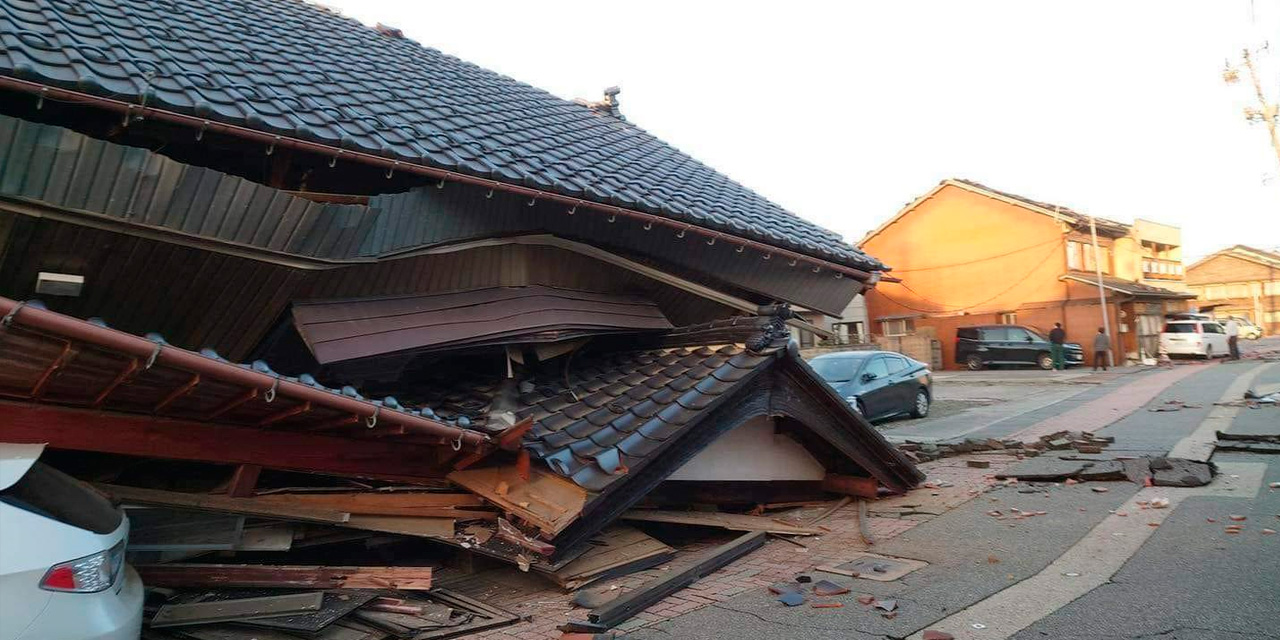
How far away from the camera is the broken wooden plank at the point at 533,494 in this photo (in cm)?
480

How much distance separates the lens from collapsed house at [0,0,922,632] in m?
4.18

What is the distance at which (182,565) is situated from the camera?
4.44 m

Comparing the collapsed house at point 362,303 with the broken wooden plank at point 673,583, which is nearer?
the collapsed house at point 362,303

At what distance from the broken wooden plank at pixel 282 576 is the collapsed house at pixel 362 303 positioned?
0.35m

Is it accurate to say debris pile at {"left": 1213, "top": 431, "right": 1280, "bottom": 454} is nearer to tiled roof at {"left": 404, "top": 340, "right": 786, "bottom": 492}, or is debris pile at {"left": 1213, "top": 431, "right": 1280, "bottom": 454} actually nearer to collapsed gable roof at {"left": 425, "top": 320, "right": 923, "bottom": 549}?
collapsed gable roof at {"left": 425, "top": 320, "right": 923, "bottom": 549}

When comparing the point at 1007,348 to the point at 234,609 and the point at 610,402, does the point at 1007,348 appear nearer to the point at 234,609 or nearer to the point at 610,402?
the point at 610,402

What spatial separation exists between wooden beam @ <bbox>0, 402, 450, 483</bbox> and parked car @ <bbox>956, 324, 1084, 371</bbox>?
27682 millimetres

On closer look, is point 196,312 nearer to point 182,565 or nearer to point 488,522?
point 182,565

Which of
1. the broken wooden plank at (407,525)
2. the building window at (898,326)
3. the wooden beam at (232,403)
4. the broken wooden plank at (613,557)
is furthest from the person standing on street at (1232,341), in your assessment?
the wooden beam at (232,403)

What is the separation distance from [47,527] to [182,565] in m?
1.39

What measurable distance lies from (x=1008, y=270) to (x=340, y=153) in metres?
32.4

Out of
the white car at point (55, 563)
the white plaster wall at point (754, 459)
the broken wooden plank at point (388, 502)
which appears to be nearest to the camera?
the white car at point (55, 563)

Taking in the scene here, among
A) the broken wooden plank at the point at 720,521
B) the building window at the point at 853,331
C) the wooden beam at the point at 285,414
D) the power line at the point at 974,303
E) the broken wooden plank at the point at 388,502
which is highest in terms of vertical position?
the power line at the point at 974,303

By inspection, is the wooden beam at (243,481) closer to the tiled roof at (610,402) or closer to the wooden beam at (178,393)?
the wooden beam at (178,393)
